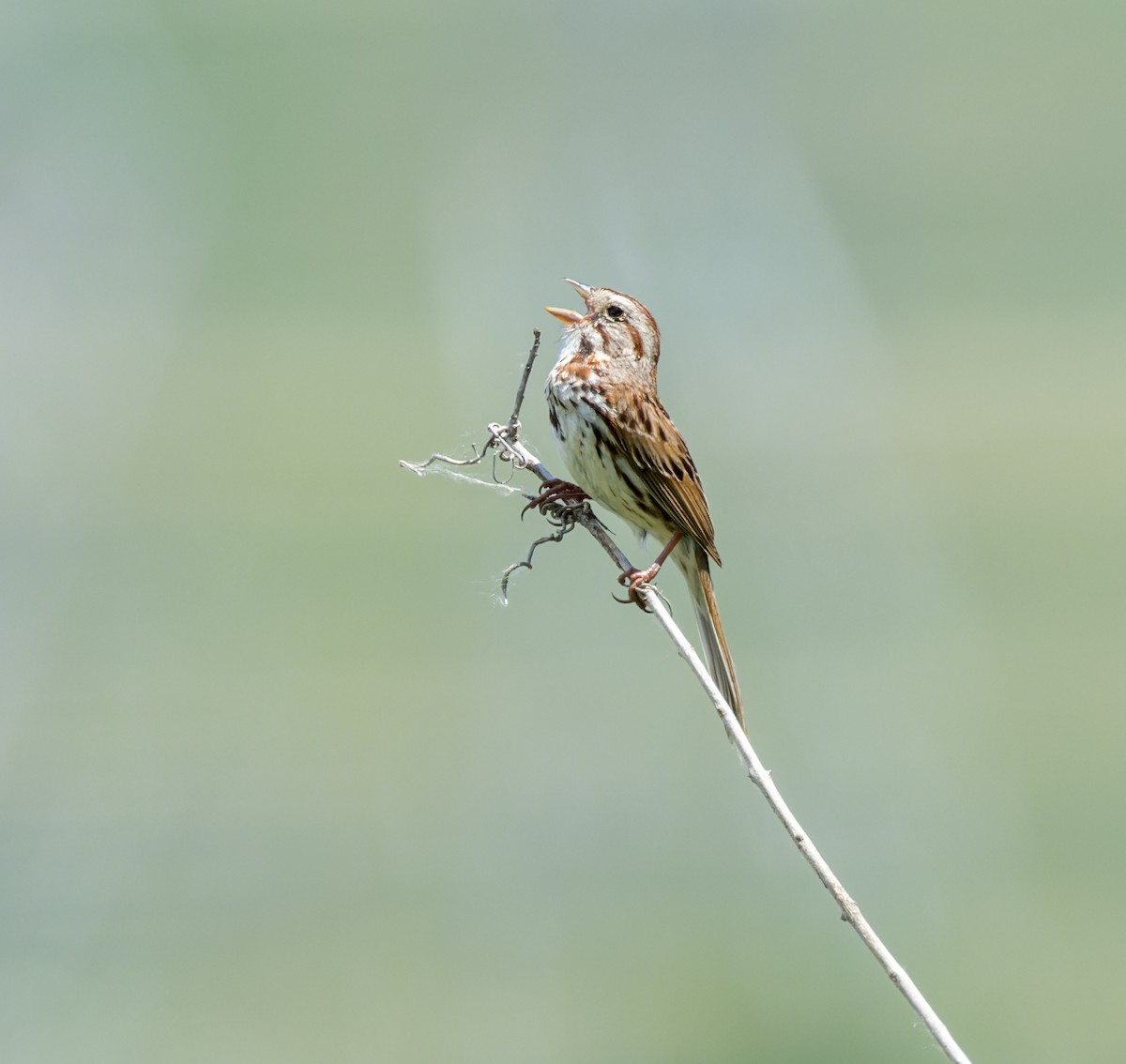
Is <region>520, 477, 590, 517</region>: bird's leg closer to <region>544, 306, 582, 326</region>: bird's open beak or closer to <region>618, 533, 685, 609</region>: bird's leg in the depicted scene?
<region>618, 533, 685, 609</region>: bird's leg

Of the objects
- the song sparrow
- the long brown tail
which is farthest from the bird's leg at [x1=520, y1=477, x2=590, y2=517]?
the long brown tail

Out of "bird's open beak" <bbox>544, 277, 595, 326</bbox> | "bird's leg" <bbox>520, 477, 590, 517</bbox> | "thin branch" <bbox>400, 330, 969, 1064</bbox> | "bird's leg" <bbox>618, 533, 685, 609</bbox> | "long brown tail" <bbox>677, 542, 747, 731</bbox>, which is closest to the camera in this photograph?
"thin branch" <bbox>400, 330, 969, 1064</bbox>

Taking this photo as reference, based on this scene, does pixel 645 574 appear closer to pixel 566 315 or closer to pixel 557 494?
pixel 557 494

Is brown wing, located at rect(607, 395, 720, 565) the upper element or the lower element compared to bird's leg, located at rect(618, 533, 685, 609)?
upper

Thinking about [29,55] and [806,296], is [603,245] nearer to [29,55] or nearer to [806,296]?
[806,296]

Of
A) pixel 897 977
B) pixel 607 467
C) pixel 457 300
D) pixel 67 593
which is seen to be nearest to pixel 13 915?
pixel 67 593

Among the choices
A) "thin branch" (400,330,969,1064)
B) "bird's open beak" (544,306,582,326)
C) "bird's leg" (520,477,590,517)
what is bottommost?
"thin branch" (400,330,969,1064)
